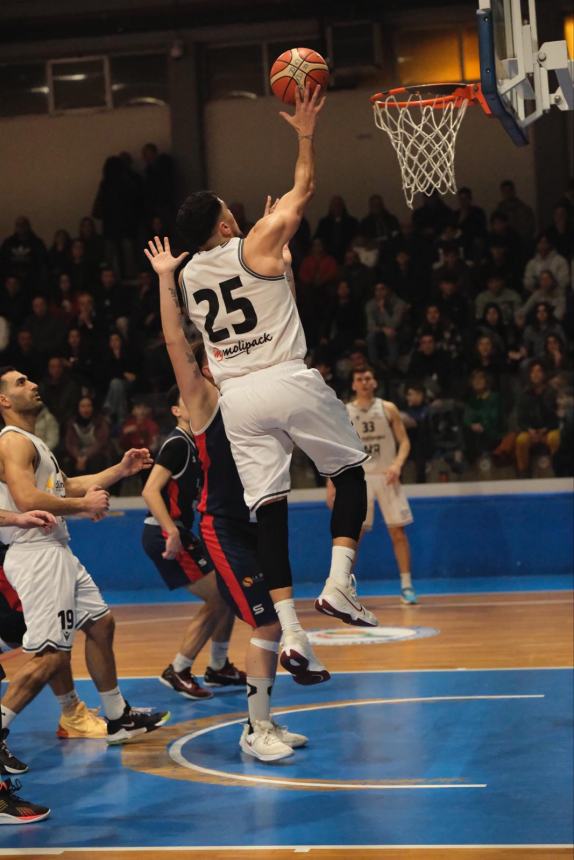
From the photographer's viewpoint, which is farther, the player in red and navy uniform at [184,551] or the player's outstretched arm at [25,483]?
the player in red and navy uniform at [184,551]

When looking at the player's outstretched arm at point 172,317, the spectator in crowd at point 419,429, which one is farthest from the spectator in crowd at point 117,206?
the player's outstretched arm at point 172,317

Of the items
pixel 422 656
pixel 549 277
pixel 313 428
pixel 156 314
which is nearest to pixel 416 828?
pixel 313 428

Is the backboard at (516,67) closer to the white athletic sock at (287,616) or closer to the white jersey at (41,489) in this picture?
the white athletic sock at (287,616)

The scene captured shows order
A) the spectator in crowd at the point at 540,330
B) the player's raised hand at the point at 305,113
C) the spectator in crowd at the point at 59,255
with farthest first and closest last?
the spectator in crowd at the point at 59,255, the spectator in crowd at the point at 540,330, the player's raised hand at the point at 305,113

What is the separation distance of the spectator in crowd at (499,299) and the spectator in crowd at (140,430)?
3726 mm

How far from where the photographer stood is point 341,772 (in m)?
6.88

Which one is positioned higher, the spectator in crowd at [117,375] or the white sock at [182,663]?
the spectator in crowd at [117,375]

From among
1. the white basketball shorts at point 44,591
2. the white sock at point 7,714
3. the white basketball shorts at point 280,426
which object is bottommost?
the white sock at point 7,714

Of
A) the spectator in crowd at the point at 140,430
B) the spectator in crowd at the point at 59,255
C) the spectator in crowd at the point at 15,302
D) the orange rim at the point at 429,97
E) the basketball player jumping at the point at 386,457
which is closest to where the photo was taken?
the orange rim at the point at 429,97

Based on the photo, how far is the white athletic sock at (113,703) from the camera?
25.0 feet

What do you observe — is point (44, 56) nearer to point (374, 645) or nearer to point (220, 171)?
point (220, 171)

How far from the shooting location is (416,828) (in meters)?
5.89

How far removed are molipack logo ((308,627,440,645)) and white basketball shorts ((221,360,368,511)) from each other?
5.52 metres

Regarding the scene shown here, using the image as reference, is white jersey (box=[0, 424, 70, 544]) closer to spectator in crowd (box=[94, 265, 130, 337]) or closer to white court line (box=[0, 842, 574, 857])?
white court line (box=[0, 842, 574, 857])
